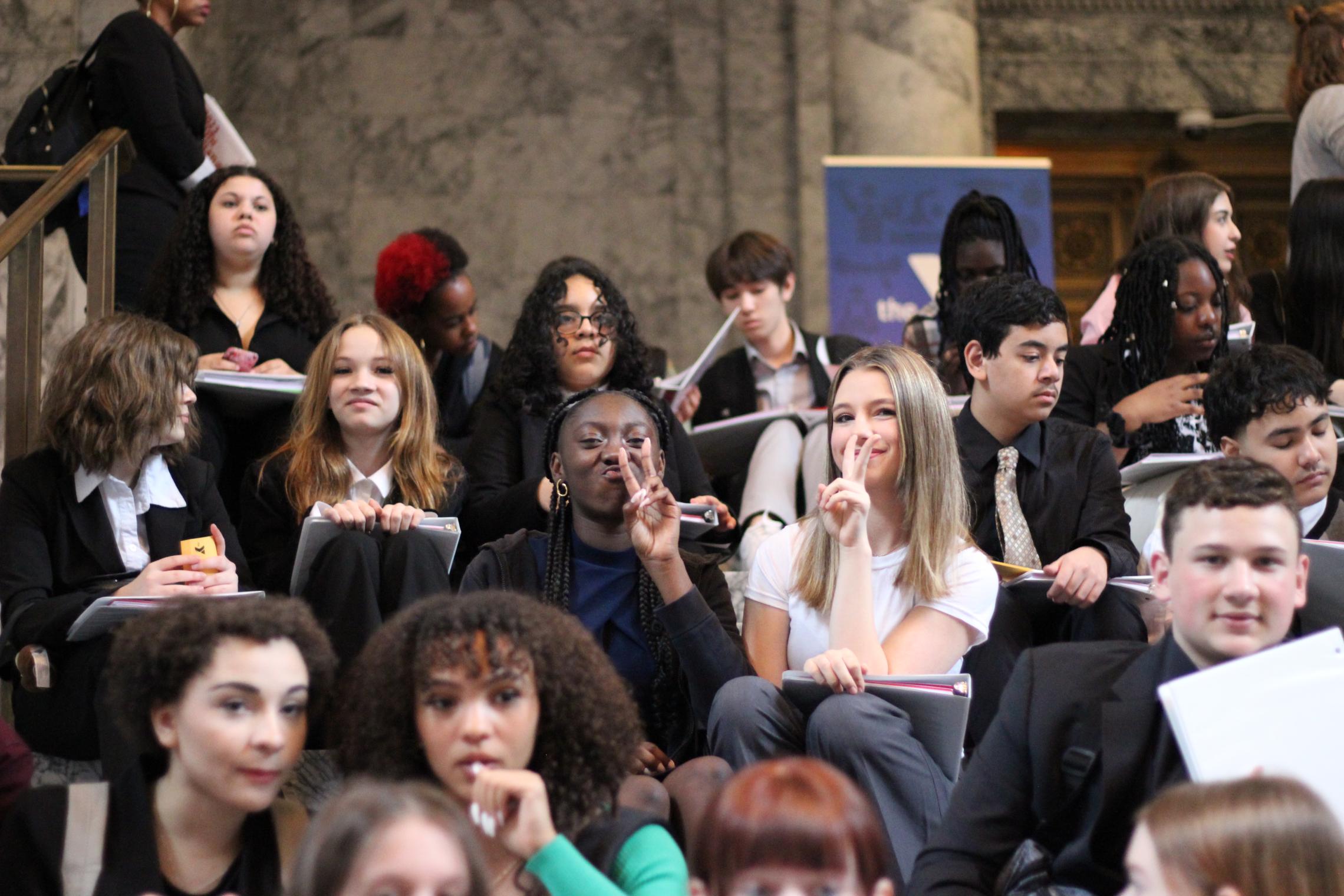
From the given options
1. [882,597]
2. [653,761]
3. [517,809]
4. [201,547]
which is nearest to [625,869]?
[517,809]

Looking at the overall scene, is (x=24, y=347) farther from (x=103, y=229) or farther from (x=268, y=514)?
(x=268, y=514)

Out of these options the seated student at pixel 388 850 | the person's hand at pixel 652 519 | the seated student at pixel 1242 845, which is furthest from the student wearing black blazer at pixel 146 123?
the seated student at pixel 1242 845

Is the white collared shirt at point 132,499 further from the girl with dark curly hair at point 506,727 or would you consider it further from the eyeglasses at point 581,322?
the eyeglasses at point 581,322

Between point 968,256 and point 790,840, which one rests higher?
point 968,256

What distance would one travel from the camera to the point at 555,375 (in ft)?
15.3

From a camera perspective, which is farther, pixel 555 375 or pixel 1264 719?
pixel 555 375

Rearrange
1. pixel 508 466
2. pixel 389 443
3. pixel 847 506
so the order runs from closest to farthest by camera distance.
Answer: pixel 847 506 → pixel 389 443 → pixel 508 466

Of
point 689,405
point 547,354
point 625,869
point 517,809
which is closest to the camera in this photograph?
point 517,809

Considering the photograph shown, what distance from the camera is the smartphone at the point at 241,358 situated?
4.59m

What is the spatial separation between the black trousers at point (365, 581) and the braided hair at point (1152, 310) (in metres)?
2.27

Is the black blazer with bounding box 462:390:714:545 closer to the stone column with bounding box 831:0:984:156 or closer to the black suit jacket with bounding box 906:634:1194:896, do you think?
the black suit jacket with bounding box 906:634:1194:896

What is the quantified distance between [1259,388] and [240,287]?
2.89 meters

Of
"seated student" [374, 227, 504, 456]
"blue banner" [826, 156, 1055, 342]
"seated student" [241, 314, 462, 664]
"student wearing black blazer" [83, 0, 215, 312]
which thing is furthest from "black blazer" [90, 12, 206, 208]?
"blue banner" [826, 156, 1055, 342]

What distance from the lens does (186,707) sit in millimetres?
2523
